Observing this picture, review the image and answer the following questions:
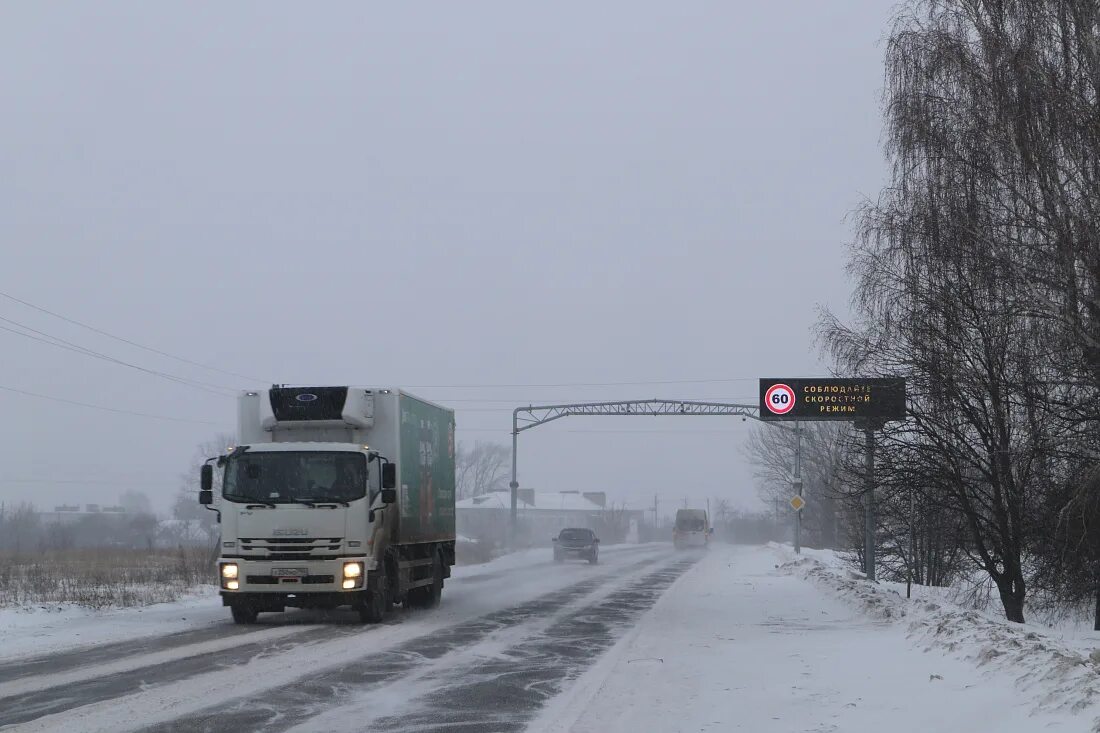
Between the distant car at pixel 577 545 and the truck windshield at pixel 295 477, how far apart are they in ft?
110

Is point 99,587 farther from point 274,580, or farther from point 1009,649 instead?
point 1009,649

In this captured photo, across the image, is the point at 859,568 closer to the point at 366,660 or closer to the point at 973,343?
the point at 973,343

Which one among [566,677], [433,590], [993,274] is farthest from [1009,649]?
[433,590]

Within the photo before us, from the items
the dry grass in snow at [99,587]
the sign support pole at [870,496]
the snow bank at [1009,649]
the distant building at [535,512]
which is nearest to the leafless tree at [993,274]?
the sign support pole at [870,496]

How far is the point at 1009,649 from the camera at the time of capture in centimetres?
1060

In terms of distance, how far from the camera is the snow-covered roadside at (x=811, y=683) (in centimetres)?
820

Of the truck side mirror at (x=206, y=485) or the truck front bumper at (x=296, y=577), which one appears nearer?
the truck front bumper at (x=296, y=577)

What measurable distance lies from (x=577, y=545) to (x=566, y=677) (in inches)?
1577

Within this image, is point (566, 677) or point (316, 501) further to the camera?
point (316, 501)

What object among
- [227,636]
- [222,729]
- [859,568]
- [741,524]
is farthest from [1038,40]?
[741,524]

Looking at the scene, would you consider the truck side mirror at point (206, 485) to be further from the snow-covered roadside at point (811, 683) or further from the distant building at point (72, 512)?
the distant building at point (72, 512)

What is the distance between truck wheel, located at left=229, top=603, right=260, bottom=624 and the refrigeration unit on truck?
21 millimetres

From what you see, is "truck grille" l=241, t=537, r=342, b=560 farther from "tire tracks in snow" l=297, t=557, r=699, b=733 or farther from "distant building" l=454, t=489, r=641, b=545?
"distant building" l=454, t=489, r=641, b=545

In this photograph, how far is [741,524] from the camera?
411 feet
